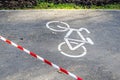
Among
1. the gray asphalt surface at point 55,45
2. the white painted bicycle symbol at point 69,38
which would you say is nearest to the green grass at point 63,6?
the gray asphalt surface at point 55,45

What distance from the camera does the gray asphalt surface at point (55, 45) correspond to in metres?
7.50

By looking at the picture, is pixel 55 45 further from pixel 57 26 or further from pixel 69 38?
pixel 57 26

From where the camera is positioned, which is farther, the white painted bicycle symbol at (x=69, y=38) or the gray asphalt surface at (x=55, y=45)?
the white painted bicycle symbol at (x=69, y=38)

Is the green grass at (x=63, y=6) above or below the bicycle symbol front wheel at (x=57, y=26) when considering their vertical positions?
above

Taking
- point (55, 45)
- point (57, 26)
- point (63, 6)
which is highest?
point (63, 6)

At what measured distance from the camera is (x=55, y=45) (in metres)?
8.73

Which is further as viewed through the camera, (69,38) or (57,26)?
(57,26)

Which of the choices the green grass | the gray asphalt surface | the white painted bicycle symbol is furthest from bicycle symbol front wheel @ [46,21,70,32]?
the green grass

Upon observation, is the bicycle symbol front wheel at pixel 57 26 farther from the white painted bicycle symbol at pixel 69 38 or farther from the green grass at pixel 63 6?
the green grass at pixel 63 6

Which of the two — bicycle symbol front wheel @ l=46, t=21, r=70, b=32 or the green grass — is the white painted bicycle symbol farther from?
the green grass

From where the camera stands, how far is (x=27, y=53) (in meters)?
8.14

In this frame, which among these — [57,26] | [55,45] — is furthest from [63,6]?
[55,45]

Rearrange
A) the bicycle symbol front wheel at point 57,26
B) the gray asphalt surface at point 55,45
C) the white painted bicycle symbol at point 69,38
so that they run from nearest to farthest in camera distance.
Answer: the gray asphalt surface at point 55,45, the white painted bicycle symbol at point 69,38, the bicycle symbol front wheel at point 57,26

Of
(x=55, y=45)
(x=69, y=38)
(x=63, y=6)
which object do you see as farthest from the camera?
(x=63, y=6)
